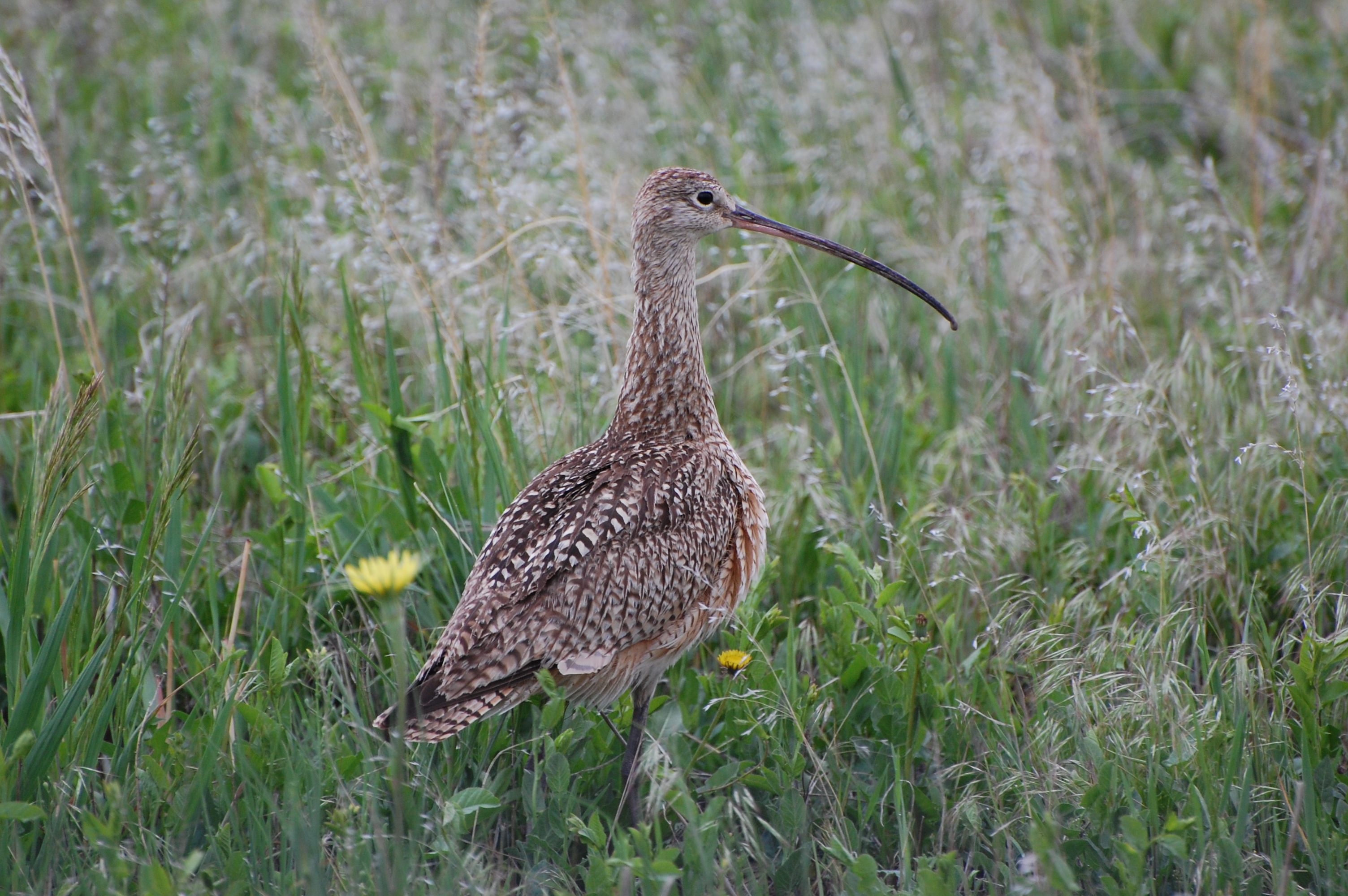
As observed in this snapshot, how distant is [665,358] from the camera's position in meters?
3.65

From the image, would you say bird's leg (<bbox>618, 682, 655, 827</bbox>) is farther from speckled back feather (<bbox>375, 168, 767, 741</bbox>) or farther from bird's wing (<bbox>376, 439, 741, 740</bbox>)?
bird's wing (<bbox>376, 439, 741, 740</bbox>)

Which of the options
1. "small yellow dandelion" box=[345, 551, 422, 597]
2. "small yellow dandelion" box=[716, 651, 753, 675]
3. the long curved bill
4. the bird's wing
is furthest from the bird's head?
"small yellow dandelion" box=[345, 551, 422, 597]

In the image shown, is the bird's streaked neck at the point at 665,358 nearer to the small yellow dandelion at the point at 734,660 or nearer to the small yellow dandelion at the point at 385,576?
the small yellow dandelion at the point at 734,660

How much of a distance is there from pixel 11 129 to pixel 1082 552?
11.7 feet

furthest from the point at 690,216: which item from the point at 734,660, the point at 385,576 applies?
the point at 385,576

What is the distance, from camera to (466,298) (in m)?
5.05

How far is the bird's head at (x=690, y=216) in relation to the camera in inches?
146

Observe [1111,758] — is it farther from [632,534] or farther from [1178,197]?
[1178,197]

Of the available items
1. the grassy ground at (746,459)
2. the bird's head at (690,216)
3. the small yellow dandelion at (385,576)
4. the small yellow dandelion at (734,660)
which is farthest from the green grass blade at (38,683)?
the bird's head at (690,216)

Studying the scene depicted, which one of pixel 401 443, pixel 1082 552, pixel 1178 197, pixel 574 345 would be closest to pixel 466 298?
pixel 574 345

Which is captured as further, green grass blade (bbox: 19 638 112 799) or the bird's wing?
the bird's wing

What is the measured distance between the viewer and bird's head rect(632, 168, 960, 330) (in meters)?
3.72

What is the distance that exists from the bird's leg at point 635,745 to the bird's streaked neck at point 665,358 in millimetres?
812

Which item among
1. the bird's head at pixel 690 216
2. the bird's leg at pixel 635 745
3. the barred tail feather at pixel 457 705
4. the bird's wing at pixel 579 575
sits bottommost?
the bird's leg at pixel 635 745
